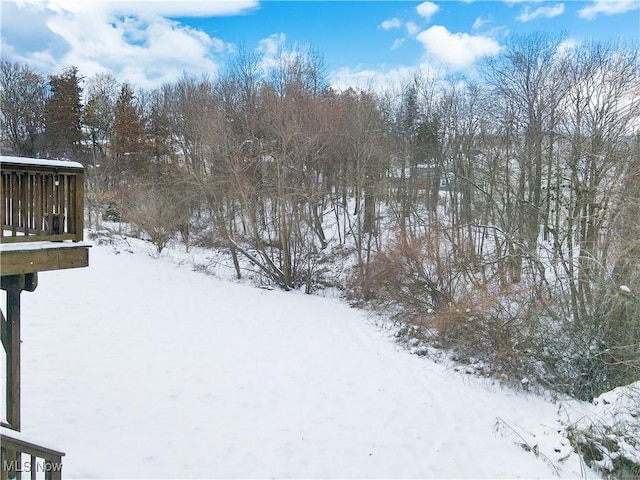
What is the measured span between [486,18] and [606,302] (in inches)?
348

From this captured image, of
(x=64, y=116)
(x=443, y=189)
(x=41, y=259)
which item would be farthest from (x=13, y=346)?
(x=64, y=116)

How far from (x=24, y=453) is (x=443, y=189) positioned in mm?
17336

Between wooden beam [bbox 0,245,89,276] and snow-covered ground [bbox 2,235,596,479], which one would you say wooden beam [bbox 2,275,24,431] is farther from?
snow-covered ground [bbox 2,235,596,479]

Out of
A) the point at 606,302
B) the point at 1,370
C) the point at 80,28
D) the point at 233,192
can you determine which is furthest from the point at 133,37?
the point at 606,302

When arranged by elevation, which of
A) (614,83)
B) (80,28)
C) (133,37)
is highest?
(133,37)

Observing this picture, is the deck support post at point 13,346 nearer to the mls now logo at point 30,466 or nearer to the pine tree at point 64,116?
the mls now logo at point 30,466

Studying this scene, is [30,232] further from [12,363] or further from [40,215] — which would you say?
[12,363]

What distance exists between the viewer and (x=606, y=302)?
23.0 ft

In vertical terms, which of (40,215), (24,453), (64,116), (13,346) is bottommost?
(24,453)

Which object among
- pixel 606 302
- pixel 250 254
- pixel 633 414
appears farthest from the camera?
pixel 250 254

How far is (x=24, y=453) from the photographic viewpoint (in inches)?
131

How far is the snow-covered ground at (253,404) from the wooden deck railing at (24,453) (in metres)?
0.26

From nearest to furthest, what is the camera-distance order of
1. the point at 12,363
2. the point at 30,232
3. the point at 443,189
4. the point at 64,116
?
the point at 30,232 → the point at 12,363 → the point at 443,189 → the point at 64,116

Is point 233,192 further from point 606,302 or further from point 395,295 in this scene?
point 606,302
